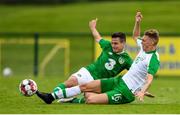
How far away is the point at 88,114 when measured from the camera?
13.6 meters

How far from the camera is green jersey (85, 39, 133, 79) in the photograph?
53.4 feet

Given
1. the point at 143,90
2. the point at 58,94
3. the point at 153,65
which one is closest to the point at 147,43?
the point at 153,65

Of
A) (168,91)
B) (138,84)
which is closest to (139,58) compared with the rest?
(138,84)

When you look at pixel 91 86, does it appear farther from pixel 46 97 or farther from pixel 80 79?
pixel 46 97

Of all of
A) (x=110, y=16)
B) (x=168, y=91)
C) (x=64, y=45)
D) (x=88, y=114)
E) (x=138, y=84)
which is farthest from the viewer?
(x=110, y=16)

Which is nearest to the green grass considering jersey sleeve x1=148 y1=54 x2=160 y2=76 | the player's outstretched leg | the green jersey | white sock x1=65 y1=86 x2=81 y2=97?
the player's outstretched leg

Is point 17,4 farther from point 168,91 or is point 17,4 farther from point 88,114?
point 88,114

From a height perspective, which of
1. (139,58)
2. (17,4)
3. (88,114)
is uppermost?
(17,4)

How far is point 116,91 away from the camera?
15.6 m

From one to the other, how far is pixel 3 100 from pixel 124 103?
2.68 metres

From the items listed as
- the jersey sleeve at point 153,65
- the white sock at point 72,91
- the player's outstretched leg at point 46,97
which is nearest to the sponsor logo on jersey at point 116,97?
the white sock at point 72,91

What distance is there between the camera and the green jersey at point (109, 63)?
16.3 m

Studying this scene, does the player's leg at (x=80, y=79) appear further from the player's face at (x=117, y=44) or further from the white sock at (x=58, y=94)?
the player's face at (x=117, y=44)

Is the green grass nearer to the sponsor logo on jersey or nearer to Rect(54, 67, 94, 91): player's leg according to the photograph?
the sponsor logo on jersey
